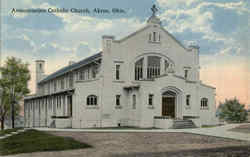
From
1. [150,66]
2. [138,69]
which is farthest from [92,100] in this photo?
[150,66]

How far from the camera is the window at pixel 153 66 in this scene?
34.6 metres

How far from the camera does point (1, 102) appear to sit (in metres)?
49.9

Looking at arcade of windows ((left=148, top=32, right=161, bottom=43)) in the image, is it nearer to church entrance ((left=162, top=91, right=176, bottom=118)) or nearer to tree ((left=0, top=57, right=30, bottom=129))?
church entrance ((left=162, top=91, right=176, bottom=118))

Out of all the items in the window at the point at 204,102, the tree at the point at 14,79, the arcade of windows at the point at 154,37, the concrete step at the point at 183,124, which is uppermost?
the arcade of windows at the point at 154,37

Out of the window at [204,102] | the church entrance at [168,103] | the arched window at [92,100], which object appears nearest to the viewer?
the arched window at [92,100]

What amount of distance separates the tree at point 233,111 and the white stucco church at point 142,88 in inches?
1016

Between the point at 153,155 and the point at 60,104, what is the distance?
29592 mm

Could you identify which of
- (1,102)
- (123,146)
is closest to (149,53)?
(123,146)

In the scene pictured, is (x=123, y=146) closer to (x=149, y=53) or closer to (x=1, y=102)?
(x=149, y=53)

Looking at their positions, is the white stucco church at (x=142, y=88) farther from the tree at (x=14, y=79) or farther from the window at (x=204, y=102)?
the tree at (x=14, y=79)

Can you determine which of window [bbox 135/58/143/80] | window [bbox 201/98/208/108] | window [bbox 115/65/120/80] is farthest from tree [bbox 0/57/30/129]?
window [bbox 201/98/208/108]

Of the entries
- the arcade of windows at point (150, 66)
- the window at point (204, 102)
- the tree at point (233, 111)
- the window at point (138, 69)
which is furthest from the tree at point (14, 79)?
the tree at point (233, 111)

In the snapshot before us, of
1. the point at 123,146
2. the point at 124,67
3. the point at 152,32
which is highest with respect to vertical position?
the point at 152,32

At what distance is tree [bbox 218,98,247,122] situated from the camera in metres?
59.2
